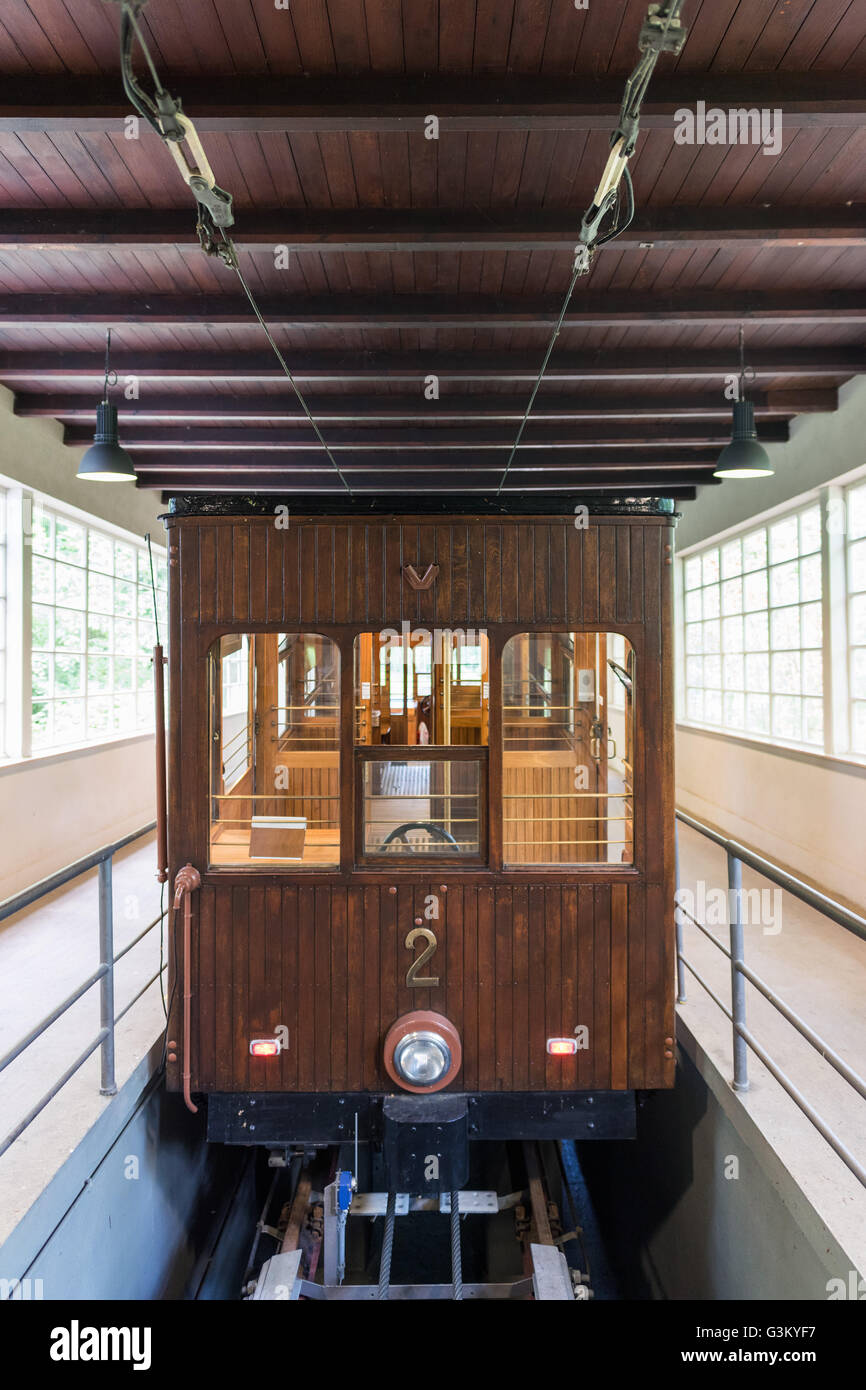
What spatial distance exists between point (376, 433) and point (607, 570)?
4094 mm

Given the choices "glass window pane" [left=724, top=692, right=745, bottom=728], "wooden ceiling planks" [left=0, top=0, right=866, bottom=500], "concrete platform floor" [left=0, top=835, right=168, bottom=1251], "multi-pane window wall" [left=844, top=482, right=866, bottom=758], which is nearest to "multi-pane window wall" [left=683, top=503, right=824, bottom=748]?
"glass window pane" [left=724, top=692, right=745, bottom=728]

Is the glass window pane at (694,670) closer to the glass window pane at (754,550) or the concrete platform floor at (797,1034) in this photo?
the glass window pane at (754,550)

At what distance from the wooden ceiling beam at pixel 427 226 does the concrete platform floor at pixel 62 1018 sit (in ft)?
12.3

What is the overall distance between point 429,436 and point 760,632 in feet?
11.7

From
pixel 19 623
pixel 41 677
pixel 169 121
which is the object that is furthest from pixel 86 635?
pixel 169 121

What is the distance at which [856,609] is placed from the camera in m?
5.77

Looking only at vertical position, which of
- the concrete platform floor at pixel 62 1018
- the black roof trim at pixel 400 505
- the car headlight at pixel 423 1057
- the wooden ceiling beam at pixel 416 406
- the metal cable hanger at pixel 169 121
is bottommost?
the concrete platform floor at pixel 62 1018

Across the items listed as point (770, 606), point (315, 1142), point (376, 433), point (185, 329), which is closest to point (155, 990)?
point (315, 1142)

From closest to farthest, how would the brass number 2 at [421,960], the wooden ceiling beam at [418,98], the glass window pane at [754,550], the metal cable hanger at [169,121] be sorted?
1. the metal cable hanger at [169,121]
2. the wooden ceiling beam at [418,98]
3. the brass number 2 at [421,960]
4. the glass window pane at [754,550]

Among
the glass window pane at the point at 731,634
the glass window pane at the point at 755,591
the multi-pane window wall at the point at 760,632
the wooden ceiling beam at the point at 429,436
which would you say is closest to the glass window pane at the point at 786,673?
the multi-pane window wall at the point at 760,632

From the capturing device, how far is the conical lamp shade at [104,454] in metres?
4.95

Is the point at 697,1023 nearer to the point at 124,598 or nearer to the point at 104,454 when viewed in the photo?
the point at 104,454

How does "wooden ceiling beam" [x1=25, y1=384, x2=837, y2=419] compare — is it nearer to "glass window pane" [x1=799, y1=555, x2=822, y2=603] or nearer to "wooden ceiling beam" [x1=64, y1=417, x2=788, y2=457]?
"wooden ceiling beam" [x1=64, y1=417, x2=788, y2=457]
